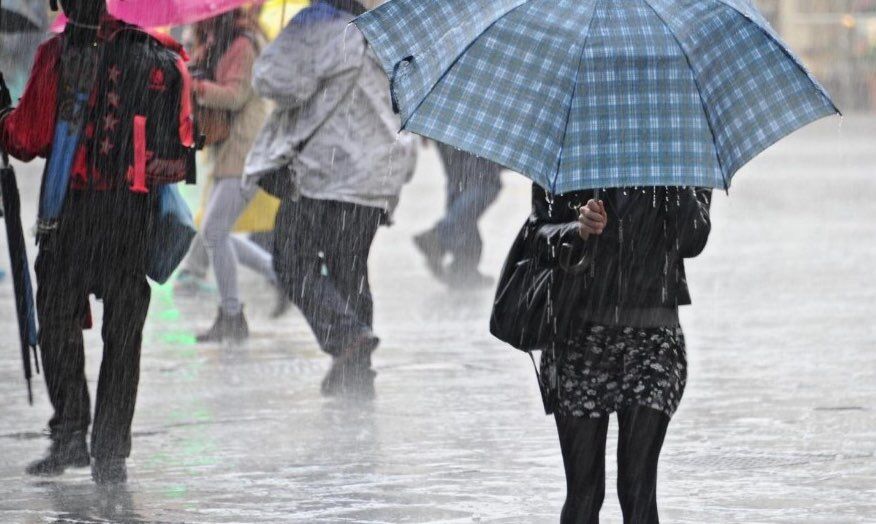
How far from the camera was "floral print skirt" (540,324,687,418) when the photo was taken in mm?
5066

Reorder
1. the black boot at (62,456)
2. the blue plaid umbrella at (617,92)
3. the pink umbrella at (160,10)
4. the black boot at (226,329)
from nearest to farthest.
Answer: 1. the blue plaid umbrella at (617,92)
2. the black boot at (62,456)
3. the pink umbrella at (160,10)
4. the black boot at (226,329)

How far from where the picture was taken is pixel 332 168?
902 cm

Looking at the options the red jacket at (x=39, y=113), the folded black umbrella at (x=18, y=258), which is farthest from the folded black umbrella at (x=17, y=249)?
the red jacket at (x=39, y=113)

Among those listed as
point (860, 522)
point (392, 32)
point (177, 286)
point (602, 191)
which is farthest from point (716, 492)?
point (177, 286)

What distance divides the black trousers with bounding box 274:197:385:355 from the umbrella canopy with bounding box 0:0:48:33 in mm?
1479

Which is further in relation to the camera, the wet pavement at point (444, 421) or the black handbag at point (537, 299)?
the wet pavement at point (444, 421)

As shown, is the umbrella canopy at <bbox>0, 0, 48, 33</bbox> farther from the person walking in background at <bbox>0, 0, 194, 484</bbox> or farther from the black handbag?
the black handbag

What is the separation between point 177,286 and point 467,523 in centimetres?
710

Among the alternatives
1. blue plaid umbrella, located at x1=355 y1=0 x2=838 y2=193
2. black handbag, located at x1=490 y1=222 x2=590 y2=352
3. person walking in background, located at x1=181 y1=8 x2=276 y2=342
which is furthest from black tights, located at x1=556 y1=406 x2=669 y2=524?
person walking in background, located at x1=181 y1=8 x2=276 y2=342

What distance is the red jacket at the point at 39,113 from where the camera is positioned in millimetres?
6852

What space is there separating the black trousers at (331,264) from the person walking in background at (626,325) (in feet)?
12.9

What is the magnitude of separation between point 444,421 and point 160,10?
2113 mm

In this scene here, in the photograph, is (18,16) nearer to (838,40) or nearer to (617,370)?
(617,370)

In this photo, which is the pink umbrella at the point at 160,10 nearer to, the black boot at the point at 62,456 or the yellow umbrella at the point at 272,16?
the black boot at the point at 62,456
